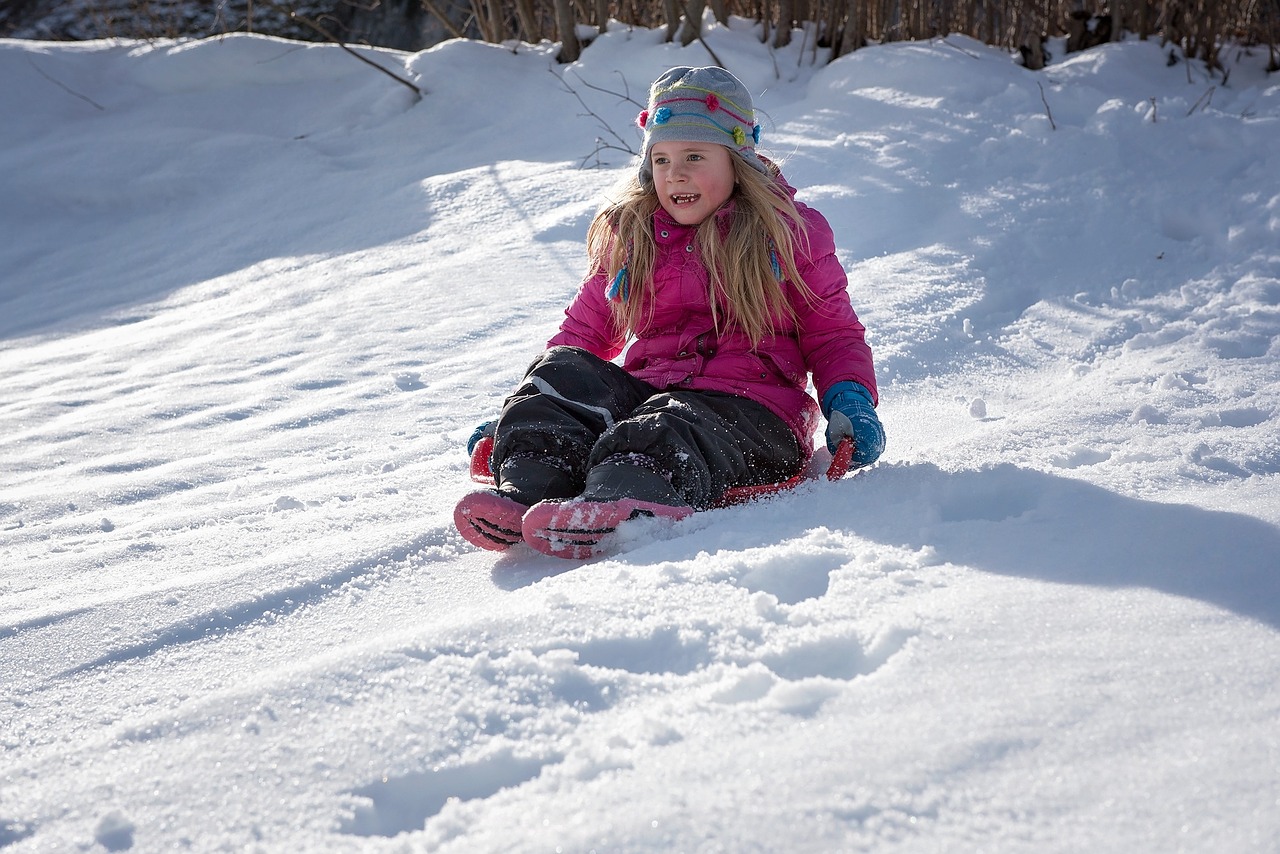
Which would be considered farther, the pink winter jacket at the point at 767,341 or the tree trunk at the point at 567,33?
the tree trunk at the point at 567,33

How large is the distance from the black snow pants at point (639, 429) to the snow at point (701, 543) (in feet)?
0.51

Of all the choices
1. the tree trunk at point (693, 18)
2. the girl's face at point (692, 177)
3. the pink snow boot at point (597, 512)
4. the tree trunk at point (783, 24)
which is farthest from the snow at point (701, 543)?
the tree trunk at point (693, 18)

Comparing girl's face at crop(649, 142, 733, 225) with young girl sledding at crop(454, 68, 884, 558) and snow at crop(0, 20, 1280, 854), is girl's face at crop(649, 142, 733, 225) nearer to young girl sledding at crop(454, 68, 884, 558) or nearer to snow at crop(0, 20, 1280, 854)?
young girl sledding at crop(454, 68, 884, 558)

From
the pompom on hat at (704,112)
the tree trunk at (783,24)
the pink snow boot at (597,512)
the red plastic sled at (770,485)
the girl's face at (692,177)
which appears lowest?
the red plastic sled at (770,485)

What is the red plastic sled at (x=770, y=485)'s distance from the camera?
83.7 inches

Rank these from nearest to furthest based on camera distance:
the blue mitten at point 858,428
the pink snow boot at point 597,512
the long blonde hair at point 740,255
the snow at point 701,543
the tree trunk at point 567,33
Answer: the snow at point 701,543, the pink snow boot at point 597,512, the blue mitten at point 858,428, the long blonde hair at point 740,255, the tree trunk at point 567,33

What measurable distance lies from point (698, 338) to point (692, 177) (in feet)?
1.16

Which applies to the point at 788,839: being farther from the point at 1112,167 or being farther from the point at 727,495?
the point at 1112,167

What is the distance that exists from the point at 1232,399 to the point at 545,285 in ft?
7.58

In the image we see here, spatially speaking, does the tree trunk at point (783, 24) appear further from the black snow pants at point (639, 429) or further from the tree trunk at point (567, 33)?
the black snow pants at point (639, 429)

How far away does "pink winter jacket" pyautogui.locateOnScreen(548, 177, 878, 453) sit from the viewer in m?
2.34

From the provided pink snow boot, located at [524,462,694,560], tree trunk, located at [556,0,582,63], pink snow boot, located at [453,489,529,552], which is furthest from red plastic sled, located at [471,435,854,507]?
tree trunk, located at [556,0,582,63]

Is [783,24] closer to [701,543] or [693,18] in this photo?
[693,18]

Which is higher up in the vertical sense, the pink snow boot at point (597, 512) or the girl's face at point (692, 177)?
the girl's face at point (692, 177)
